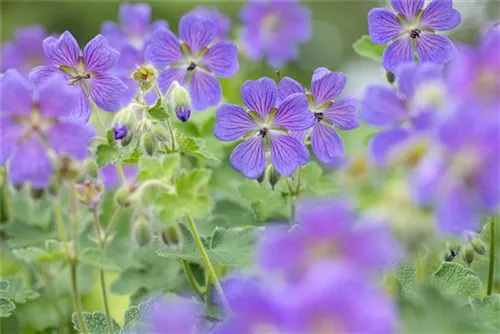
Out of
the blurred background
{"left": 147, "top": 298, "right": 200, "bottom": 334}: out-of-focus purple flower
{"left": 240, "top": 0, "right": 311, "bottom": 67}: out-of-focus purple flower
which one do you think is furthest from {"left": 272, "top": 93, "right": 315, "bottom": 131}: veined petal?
the blurred background

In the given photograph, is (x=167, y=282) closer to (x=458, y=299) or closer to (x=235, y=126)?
(x=235, y=126)

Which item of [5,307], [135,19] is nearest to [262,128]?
[5,307]

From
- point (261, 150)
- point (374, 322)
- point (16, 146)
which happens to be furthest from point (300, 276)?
point (261, 150)

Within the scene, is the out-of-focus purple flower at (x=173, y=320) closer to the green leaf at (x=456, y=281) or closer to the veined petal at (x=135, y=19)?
the green leaf at (x=456, y=281)

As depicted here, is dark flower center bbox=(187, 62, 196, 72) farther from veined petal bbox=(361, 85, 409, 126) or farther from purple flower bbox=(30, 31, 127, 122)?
veined petal bbox=(361, 85, 409, 126)

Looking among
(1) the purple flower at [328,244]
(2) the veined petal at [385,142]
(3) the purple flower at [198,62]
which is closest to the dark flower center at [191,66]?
(3) the purple flower at [198,62]

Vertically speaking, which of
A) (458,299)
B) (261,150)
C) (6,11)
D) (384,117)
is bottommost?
(458,299)

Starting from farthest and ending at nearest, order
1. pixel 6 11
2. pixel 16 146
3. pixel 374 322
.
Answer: pixel 6 11
pixel 16 146
pixel 374 322

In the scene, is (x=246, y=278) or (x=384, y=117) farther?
(x=246, y=278)

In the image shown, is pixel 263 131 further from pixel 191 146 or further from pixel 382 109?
pixel 382 109
